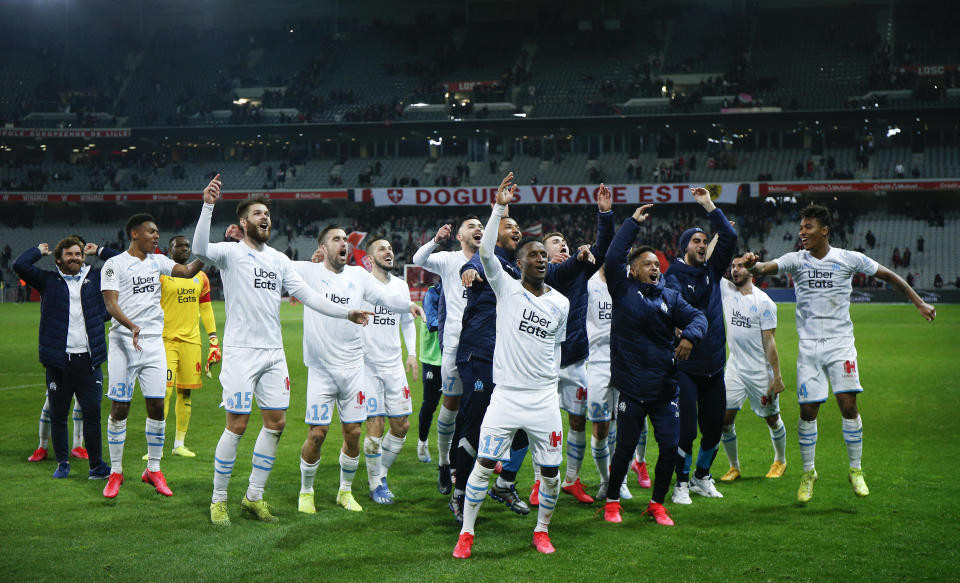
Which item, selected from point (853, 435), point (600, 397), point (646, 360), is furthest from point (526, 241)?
point (853, 435)

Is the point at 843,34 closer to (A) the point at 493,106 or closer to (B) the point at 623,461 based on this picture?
(A) the point at 493,106

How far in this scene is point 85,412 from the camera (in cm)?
888

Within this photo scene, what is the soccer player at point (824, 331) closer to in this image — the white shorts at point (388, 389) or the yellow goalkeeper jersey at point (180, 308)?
the white shorts at point (388, 389)

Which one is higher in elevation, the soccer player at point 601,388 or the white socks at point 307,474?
the soccer player at point 601,388

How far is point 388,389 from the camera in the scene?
8547 millimetres

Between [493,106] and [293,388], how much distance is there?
4390 cm

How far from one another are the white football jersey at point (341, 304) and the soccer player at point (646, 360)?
2.11 metres

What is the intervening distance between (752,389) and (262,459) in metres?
5.43

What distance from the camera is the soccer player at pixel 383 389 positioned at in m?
8.27

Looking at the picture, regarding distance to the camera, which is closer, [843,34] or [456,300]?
[456,300]

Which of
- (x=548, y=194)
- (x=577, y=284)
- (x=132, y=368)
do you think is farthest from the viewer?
(x=548, y=194)

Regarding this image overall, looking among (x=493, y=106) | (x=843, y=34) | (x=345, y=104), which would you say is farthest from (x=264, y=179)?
(x=843, y=34)

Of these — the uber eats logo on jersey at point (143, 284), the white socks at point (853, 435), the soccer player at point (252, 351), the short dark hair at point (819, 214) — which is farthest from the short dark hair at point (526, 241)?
the uber eats logo on jersey at point (143, 284)

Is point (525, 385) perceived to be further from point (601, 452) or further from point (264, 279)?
point (264, 279)
